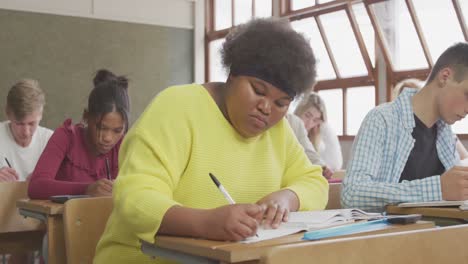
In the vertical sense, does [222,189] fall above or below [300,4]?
below

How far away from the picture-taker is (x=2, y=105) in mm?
8016

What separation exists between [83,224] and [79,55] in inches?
284

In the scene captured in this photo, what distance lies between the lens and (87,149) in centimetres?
294

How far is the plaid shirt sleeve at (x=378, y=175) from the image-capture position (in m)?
2.12

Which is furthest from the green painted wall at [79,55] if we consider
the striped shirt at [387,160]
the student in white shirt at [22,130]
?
the striped shirt at [387,160]

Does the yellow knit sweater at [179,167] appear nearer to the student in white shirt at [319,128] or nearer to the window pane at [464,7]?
the student in white shirt at [319,128]

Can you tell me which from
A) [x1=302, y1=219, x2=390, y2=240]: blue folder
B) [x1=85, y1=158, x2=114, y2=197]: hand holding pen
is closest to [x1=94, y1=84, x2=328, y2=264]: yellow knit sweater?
A: [x1=302, y1=219, x2=390, y2=240]: blue folder

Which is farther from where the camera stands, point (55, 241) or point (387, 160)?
point (55, 241)

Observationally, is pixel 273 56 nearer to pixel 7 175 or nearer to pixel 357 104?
pixel 7 175

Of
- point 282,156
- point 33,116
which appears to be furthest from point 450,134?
point 33,116

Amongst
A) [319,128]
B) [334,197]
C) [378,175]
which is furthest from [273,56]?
[319,128]

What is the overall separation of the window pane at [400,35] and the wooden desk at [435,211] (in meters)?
5.14

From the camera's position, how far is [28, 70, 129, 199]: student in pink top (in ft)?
8.94

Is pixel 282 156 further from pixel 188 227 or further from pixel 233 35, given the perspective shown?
pixel 188 227
